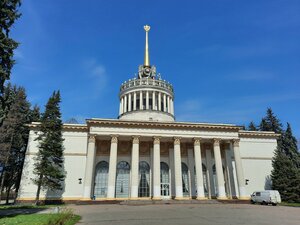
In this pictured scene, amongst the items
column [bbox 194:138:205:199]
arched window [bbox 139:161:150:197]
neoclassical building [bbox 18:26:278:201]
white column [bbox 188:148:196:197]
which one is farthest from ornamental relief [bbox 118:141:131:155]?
column [bbox 194:138:205:199]

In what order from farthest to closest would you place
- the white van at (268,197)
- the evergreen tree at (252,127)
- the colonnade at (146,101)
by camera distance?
1. the evergreen tree at (252,127)
2. the colonnade at (146,101)
3. the white van at (268,197)

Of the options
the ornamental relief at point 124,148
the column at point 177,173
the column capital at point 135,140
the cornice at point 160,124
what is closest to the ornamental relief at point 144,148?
the ornamental relief at point 124,148

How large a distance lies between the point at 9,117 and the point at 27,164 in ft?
24.8

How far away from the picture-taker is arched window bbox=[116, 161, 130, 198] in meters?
30.6

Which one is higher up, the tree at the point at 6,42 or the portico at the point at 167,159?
the tree at the point at 6,42

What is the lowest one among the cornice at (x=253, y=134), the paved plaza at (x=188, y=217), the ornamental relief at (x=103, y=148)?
the paved plaza at (x=188, y=217)

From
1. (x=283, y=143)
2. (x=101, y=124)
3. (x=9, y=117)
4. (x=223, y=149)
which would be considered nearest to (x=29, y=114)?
(x=9, y=117)

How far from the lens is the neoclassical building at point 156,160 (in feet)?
94.3

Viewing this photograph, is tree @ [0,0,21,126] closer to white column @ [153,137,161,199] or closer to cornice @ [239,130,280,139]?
white column @ [153,137,161,199]

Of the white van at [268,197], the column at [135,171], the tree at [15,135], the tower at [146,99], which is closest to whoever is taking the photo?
the white van at [268,197]

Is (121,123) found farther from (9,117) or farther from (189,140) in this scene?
(9,117)

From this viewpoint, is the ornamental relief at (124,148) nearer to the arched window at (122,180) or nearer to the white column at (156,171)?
the arched window at (122,180)

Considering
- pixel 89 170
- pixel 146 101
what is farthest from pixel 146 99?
pixel 89 170

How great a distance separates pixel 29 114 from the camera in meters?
36.5
